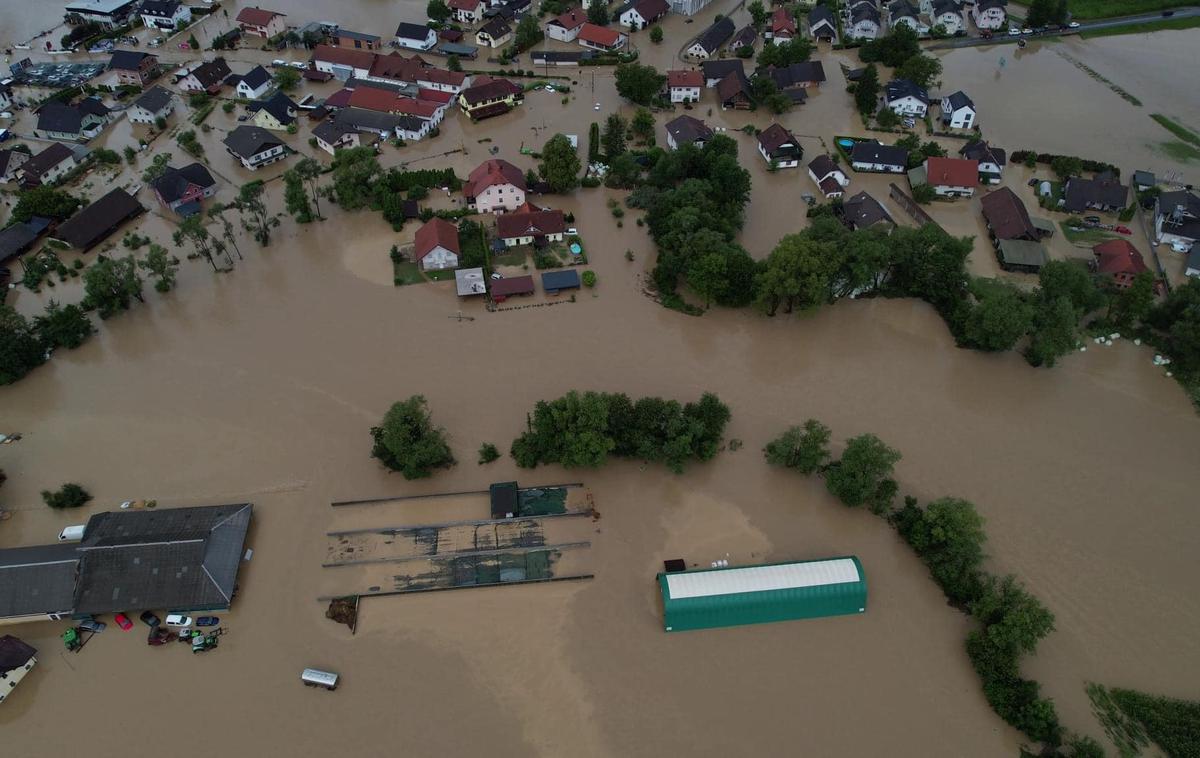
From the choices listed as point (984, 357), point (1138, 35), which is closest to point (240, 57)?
point (984, 357)

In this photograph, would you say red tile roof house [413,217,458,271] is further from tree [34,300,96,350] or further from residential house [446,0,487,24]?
residential house [446,0,487,24]

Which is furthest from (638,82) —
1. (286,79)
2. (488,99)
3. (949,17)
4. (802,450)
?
(802,450)

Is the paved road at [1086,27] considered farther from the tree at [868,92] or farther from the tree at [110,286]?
the tree at [110,286]

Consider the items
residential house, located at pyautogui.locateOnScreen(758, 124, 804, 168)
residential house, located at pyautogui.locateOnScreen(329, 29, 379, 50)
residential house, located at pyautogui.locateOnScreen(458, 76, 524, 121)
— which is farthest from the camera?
residential house, located at pyautogui.locateOnScreen(329, 29, 379, 50)

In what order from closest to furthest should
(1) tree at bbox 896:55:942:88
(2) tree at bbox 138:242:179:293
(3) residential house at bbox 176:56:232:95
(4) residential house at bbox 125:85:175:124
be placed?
1. (2) tree at bbox 138:242:179:293
2. (4) residential house at bbox 125:85:175:124
3. (1) tree at bbox 896:55:942:88
4. (3) residential house at bbox 176:56:232:95

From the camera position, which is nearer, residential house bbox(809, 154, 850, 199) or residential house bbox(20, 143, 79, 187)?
residential house bbox(809, 154, 850, 199)

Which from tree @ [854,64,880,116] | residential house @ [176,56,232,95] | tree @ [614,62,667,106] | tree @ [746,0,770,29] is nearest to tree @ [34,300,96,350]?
residential house @ [176,56,232,95]

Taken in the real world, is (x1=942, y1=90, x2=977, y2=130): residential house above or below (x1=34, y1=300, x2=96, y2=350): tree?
above
